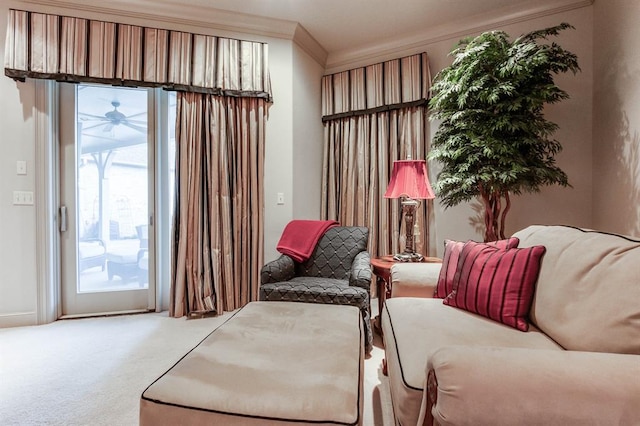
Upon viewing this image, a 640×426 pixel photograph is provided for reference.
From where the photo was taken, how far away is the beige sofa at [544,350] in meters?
0.65

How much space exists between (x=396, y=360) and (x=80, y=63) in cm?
320

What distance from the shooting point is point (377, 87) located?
10.7 ft

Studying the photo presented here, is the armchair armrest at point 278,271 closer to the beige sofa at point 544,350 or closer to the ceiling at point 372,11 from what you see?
the beige sofa at point 544,350

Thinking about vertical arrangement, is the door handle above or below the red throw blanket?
above

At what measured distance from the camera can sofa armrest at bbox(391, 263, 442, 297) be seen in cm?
183

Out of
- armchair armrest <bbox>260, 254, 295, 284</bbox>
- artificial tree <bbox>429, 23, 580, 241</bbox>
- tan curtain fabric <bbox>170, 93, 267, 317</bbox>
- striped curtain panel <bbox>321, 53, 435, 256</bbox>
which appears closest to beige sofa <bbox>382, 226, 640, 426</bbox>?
artificial tree <bbox>429, 23, 580, 241</bbox>

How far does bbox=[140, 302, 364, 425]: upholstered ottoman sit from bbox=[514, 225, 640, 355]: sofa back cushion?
29.0 inches

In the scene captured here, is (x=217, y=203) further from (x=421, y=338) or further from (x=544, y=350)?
(x=544, y=350)

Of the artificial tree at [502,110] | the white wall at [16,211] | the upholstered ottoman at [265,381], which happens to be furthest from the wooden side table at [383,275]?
the white wall at [16,211]

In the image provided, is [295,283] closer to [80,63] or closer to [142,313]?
[142,313]

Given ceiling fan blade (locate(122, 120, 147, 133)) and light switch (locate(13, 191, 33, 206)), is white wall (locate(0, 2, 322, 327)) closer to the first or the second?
light switch (locate(13, 191, 33, 206))

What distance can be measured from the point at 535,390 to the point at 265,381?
713mm

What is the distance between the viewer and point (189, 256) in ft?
9.26

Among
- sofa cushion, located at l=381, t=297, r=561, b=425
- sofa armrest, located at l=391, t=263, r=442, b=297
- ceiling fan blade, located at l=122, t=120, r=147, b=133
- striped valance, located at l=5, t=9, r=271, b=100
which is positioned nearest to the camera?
sofa cushion, located at l=381, t=297, r=561, b=425
